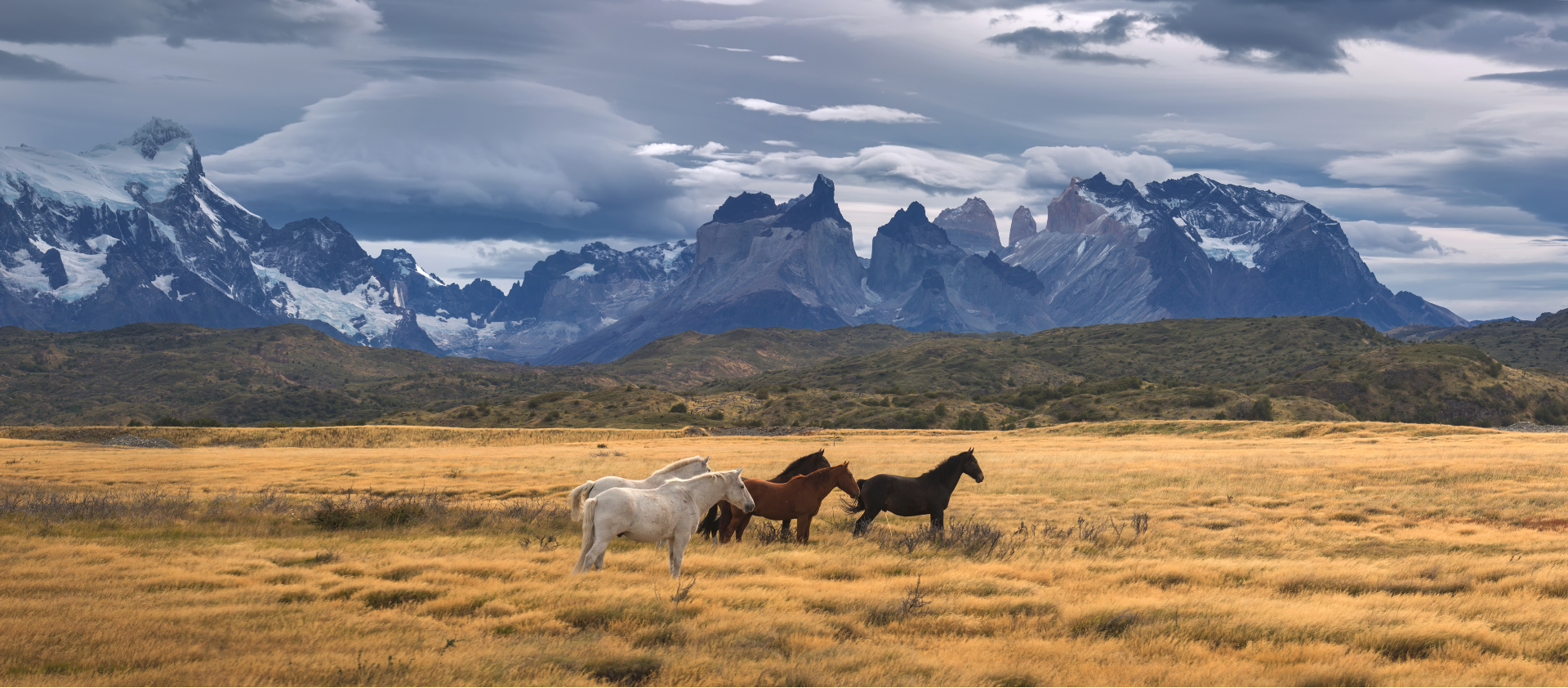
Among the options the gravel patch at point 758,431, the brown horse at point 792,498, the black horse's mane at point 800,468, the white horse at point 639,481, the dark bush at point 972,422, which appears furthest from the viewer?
the dark bush at point 972,422

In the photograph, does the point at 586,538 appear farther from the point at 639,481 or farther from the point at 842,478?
the point at 842,478

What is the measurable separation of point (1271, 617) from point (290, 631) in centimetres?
1147

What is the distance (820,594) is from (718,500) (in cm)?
319

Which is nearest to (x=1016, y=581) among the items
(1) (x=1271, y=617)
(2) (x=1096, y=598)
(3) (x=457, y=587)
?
(2) (x=1096, y=598)

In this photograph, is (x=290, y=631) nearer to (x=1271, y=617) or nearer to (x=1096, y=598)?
(x=1096, y=598)

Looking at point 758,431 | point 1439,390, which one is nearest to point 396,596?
point 758,431

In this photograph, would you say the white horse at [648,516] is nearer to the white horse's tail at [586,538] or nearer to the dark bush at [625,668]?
the white horse's tail at [586,538]

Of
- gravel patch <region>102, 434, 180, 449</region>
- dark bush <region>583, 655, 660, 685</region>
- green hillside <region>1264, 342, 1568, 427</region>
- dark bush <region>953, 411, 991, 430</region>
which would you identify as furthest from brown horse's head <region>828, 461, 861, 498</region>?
green hillside <region>1264, 342, 1568, 427</region>

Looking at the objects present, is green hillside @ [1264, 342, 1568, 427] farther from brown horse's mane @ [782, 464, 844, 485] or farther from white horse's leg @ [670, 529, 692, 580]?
white horse's leg @ [670, 529, 692, 580]

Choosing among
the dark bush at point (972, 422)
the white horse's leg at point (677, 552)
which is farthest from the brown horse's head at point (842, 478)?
the dark bush at point (972, 422)

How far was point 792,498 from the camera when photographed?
17.2 meters

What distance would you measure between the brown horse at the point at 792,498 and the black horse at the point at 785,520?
0.13 m

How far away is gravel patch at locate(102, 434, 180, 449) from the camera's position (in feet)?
200

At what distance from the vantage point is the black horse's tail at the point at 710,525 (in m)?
17.4
